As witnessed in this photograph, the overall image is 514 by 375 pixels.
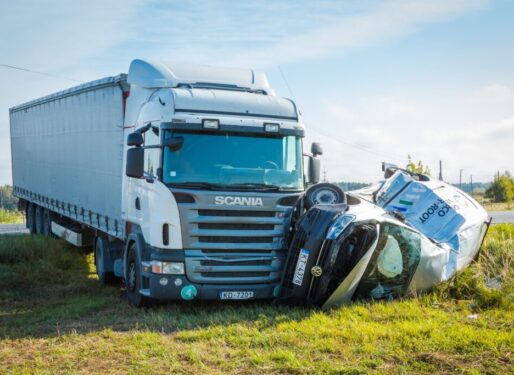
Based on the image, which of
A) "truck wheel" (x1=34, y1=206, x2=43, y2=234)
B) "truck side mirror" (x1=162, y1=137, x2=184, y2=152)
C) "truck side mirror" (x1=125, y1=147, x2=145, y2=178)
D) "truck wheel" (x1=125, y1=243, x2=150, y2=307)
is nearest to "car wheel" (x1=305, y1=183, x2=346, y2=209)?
"truck side mirror" (x1=162, y1=137, x2=184, y2=152)

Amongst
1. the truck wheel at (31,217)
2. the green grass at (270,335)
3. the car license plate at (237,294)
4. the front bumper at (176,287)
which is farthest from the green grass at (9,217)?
the car license plate at (237,294)

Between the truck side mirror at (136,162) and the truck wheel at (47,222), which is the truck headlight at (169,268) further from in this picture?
the truck wheel at (47,222)

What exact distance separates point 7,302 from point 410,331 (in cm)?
698

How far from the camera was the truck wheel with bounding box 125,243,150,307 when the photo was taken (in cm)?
983

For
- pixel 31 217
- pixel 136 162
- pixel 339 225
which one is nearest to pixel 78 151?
pixel 136 162

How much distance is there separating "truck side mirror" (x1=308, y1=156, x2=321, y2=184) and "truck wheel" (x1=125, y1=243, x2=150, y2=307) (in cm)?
286

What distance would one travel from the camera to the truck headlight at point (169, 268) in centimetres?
926

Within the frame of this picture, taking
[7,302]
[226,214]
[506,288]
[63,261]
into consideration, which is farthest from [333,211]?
[63,261]

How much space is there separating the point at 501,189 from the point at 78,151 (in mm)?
69904

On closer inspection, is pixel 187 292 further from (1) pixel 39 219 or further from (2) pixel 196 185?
(1) pixel 39 219

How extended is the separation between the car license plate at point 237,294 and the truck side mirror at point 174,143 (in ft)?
6.98

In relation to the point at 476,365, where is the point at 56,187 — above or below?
above

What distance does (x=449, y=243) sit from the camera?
10695 millimetres

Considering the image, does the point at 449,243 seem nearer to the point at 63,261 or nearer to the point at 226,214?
the point at 226,214
